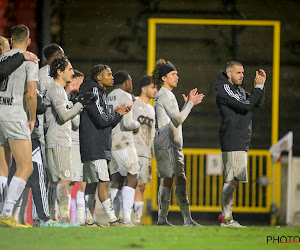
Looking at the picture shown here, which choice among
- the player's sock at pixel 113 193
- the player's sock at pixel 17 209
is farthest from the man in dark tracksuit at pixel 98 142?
the player's sock at pixel 113 193

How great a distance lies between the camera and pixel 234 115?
725cm

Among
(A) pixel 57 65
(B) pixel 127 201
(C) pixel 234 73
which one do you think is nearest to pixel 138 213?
(B) pixel 127 201

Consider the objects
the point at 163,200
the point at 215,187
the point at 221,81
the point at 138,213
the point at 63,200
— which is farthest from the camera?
the point at 215,187

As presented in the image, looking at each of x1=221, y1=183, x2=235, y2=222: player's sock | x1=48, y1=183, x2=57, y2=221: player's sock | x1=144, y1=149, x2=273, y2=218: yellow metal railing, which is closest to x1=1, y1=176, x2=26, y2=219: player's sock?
x1=48, y1=183, x2=57, y2=221: player's sock

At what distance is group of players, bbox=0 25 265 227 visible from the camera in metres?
6.47

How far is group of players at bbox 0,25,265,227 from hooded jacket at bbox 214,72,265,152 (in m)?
0.20

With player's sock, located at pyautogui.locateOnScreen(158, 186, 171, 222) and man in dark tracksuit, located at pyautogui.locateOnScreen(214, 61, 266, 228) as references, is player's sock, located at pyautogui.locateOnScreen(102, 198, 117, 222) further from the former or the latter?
man in dark tracksuit, located at pyautogui.locateOnScreen(214, 61, 266, 228)

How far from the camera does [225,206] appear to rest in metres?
7.25

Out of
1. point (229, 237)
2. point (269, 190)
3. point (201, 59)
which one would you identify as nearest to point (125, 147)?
point (229, 237)

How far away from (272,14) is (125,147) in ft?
22.8

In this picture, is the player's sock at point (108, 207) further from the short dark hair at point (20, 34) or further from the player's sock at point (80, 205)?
the short dark hair at point (20, 34)

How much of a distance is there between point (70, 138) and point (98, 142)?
0.85 ft

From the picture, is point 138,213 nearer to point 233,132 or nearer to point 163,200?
point 163,200

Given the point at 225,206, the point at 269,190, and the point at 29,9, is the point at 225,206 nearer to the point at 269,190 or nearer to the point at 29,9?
the point at 269,190
